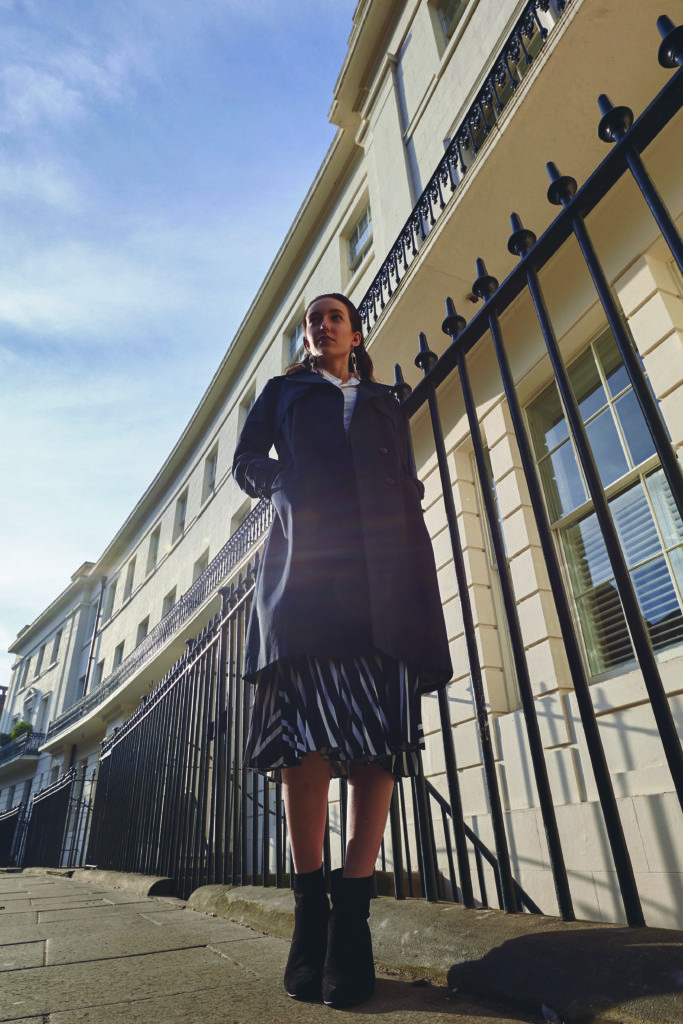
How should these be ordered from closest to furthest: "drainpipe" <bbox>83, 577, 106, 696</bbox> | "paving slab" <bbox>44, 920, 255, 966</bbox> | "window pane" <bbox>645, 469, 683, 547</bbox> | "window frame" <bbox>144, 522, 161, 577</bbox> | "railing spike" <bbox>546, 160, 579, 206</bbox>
A: 1. "railing spike" <bbox>546, 160, 579, 206</bbox>
2. "paving slab" <bbox>44, 920, 255, 966</bbox>
3. "window pane" <bbox>645, 469, 683, 547</bbox>
4. "window frame" <bbox>144, 522, 161, 577</bbox>
5. "drainpipe" <bbox>83, 577, 106, 696</bbox>

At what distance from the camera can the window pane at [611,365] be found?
5.11 metres

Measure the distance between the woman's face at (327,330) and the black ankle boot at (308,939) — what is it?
A: 5.13 ft

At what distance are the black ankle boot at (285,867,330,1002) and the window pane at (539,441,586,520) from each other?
442cm

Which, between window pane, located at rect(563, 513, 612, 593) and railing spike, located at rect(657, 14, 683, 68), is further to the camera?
window pane, located at rect(563, 513, 612, 593)

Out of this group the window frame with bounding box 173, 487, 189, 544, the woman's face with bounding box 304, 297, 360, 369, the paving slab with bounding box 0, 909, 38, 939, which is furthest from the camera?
the window frame with bounding box 173, 487, 189, 544

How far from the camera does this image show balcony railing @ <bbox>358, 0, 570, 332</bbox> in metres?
6.18

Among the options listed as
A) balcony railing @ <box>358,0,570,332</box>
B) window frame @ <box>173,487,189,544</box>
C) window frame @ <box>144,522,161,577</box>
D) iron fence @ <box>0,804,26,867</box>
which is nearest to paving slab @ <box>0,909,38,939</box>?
balcony railing @ <box>358,0,570,332</box>

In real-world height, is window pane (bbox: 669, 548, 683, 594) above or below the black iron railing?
above

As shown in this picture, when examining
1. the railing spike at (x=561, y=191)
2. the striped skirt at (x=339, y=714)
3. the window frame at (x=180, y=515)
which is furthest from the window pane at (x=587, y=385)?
the window frame at (x=180, y=515)

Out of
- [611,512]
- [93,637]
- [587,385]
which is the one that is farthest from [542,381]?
[93,637]

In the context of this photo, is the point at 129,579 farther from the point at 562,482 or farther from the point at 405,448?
the point at 405,448

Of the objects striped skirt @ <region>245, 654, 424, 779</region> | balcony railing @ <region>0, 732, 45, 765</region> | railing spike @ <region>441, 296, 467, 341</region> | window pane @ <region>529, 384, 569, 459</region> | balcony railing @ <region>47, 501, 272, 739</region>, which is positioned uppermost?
balcony railing @ <region>47, 501, 272, 739</region>

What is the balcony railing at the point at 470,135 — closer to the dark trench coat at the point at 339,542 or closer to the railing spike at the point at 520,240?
the railing spike at the point at 520,240

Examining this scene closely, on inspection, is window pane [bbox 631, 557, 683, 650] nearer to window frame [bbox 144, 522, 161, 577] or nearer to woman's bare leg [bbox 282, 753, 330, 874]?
woman's bare leg [bbox 282, 753, 330, 874]
